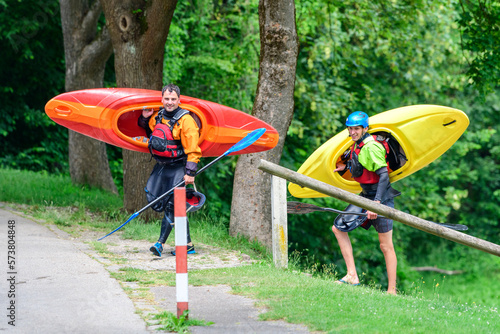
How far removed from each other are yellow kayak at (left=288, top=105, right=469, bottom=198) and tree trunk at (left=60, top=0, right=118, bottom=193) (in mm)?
5656

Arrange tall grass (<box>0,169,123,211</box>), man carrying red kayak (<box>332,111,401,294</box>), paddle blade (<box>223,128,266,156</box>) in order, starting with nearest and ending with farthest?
1. man carrying red kayak (<box>332,111,401,294</box>)
2. paddle blade (<box>223,128,266,156</box>)
3. tall grass (<box>0,169,123,211</box>)

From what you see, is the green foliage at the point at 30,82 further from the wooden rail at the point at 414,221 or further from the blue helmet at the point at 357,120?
the wooden rail at the point at 414,221

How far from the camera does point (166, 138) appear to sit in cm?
655

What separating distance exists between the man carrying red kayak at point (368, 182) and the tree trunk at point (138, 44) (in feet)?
11.4

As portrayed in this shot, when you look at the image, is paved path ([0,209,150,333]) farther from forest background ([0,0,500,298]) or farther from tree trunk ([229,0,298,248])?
forest background ([0,0,500,298])

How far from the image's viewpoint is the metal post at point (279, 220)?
6273 mm

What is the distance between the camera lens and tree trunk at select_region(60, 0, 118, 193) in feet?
37.0

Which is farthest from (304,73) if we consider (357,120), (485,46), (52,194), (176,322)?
(176,322)

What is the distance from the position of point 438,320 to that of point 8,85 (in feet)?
47.4

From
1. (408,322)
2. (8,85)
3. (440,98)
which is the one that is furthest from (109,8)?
(440,98)

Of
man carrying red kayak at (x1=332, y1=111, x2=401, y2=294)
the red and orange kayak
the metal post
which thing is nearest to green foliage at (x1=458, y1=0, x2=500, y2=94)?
the red and orange kayak

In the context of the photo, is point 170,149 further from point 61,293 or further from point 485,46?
point 485,46

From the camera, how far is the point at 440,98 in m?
19.4

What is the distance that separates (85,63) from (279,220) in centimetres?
655
